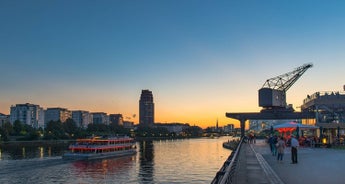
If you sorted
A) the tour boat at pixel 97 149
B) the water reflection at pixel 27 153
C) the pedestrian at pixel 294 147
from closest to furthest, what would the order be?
the pedestrian at pixel 294 147 → the tour boat at pixel 97 149 → the water reflection at pixel 27 153

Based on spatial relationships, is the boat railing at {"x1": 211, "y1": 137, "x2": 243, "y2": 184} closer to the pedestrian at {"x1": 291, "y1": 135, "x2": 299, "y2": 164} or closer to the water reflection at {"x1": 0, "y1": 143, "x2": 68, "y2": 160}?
the pedestrian at {"x1": 291, "y1": 135, "x2": 299, "y2": 164}

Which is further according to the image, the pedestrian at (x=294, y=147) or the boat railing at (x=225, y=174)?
the pedestrian at (x=294, y=147)

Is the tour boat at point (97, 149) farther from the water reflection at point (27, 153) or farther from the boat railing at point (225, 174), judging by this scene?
the boat railing at point (225, 174)

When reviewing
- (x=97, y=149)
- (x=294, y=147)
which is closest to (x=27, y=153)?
(x=97, y=149)

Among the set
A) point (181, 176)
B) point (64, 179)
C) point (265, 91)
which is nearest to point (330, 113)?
point (265, 91)

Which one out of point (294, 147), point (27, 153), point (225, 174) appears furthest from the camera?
point (27, 153)

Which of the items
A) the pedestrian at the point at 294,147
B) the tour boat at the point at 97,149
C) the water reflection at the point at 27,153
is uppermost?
the pedestrian at the point at 294,147

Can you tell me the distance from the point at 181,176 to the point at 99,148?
37.9m

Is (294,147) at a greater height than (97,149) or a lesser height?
greater

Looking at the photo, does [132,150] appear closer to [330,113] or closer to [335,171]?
[330,113]

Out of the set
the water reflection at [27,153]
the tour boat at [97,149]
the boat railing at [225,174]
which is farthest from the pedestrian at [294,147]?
the water reflection at [27,153]

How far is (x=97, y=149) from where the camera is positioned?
88562 mm

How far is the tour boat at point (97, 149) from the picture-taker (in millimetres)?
82500

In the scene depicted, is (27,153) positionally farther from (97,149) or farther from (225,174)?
(225,174)
